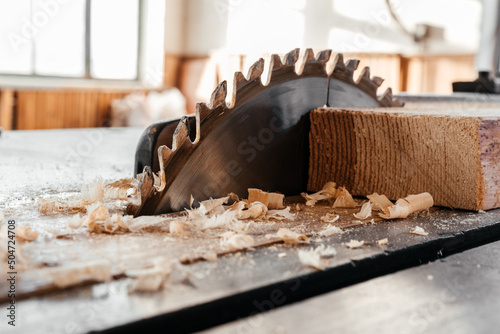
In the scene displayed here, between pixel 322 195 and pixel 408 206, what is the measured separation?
0.62 feet

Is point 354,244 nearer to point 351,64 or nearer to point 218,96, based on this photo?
point 218,96

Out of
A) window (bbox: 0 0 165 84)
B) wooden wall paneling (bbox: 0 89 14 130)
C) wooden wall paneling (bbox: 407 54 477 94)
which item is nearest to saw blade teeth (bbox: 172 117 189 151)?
wooden wall paneling (bbox: 407 54 477 94)

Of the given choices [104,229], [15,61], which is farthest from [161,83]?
[104,229]

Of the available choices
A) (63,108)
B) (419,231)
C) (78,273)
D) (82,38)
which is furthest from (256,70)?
(63,108)

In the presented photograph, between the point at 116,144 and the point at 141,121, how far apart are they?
599cm

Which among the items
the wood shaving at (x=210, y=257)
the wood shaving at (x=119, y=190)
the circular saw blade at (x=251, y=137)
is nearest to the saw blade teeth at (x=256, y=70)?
the circular saw blade at (x=251, y=137)

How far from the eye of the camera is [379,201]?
41.2 inches

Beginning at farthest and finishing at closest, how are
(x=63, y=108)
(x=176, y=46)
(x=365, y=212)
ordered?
1. (x=176, y=46)
2. (x=63, y=108)
3. (x=365, y=212)

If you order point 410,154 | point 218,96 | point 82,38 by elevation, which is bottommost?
point 410,154

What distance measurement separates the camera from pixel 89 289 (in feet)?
1.92

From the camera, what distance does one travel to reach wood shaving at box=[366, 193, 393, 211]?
3.40 ft

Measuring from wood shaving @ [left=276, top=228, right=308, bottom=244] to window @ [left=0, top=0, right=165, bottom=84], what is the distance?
6.91 metres

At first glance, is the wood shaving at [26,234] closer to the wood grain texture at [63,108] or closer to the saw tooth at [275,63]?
the saw tooth at [275,63]

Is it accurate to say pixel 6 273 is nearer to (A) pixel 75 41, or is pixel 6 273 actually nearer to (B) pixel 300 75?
(B) pixel 300 75
